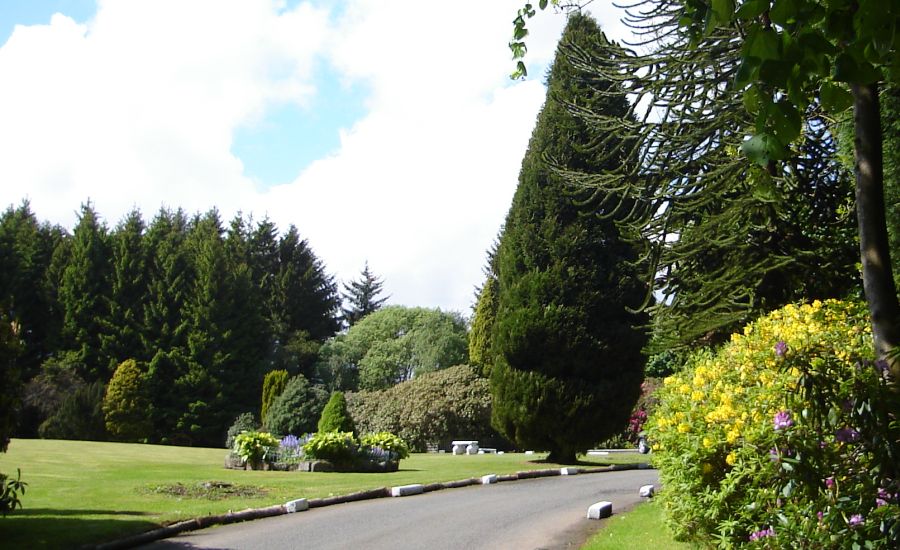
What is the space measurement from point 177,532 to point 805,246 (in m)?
9.29

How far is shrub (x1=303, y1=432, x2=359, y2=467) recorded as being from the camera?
17.7 metres

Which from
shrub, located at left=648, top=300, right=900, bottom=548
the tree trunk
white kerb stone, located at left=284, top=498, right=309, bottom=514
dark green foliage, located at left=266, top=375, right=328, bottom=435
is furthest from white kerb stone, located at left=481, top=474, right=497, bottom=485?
the tree trunk

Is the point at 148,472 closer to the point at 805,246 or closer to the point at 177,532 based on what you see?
the point at 177,532

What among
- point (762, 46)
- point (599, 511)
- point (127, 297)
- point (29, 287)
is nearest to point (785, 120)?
point (762, 46)

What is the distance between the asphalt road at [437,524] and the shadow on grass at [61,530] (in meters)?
0.56

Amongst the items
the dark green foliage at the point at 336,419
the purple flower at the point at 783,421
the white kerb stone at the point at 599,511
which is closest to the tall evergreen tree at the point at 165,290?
the dark green foliage at the point at 336,419

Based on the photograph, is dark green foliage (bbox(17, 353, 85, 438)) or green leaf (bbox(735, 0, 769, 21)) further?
dark green foliage (bbox(17, 353, 85, 438))

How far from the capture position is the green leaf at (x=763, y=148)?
292cm

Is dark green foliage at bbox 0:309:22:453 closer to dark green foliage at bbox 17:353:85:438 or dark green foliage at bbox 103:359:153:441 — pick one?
dark green foliage at bbox 17:353:85:438

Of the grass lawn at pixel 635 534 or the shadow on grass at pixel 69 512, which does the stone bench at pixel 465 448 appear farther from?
the shadow on grass at pixel 69 512

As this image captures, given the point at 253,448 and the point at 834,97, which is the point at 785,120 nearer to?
the point at 834,97

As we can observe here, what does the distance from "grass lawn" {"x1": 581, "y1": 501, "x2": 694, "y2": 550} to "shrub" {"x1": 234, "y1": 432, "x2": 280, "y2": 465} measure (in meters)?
9.67

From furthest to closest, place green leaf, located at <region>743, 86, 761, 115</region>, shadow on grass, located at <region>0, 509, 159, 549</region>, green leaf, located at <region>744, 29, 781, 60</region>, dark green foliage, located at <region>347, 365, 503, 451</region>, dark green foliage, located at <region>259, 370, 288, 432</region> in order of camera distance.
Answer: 1. dark green foliage, located at <region>259, 370, 288, 432</region>
2. dark green foliage, located at <region>347, 365, 503, 451</region>
3. shadow on grass, located at <region>0, 509, 159, 549</region>
4. green leaf, located at <region>743, 86, 761, 115</region>
5. green leaf, located at <region>744, 29, 781, 60</region>

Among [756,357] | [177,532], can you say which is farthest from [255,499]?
[756,357]
